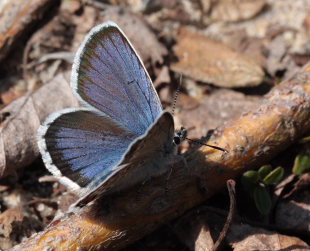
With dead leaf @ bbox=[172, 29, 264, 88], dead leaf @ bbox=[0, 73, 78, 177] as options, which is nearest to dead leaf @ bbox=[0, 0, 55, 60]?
dead leaf @ bbox=[0, 73, 78, 177]

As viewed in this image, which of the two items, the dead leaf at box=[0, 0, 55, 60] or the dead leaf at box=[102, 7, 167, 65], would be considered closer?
the dead leaf at box=[0, 0, 55, 60]

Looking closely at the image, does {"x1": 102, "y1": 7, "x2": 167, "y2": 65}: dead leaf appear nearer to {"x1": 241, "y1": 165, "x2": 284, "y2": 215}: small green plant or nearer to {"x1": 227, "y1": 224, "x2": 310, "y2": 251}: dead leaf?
{"x1": 241, "y1": 165, "x2": 284, "y2": 215}: small green plant

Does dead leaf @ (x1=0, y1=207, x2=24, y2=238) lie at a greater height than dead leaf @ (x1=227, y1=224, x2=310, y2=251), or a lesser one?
greater

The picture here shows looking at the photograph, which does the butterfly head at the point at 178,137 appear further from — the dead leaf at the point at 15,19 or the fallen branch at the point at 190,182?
the dead leaf at the point at 15,19

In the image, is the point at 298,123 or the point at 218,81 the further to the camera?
the point at 218,81

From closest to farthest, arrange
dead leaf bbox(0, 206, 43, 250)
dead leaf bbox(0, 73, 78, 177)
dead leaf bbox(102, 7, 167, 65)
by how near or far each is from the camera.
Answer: dead leaf bbox(0, 206, 43, 250) → dead leaf bbox(0, 73, 78, 177) → dead leaf bbox(102, 7, 167, 65)

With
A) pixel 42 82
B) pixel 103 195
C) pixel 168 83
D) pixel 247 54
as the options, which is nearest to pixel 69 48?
pixel 42 82

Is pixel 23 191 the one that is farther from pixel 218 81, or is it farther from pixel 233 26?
pixel 233 26
